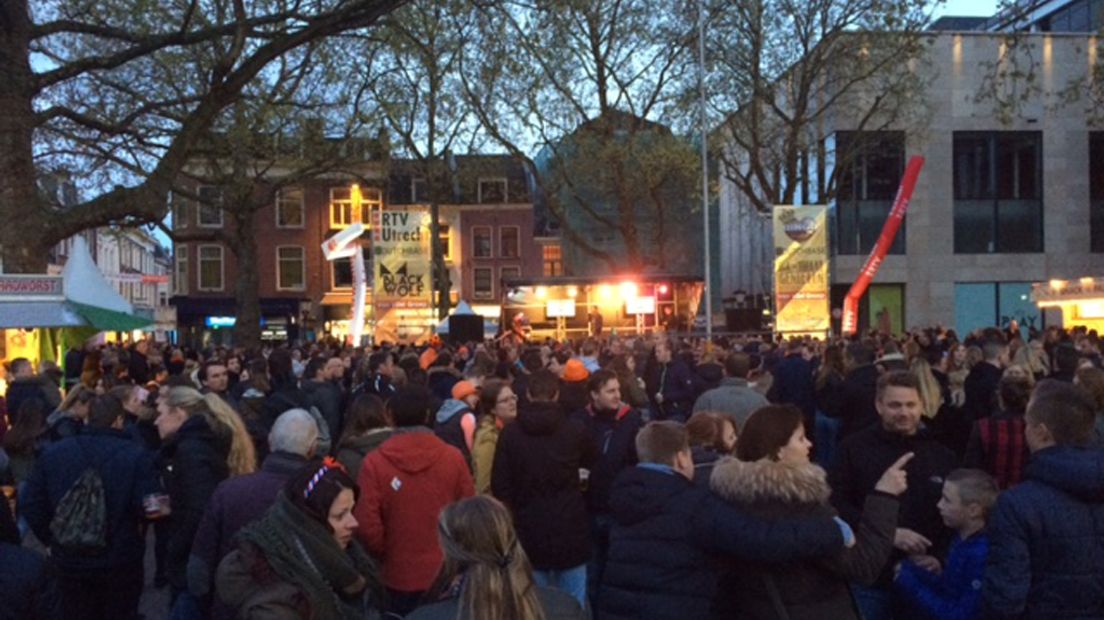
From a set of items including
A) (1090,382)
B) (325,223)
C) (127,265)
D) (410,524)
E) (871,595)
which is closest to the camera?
(871,595)

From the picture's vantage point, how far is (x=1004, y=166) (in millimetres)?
37750

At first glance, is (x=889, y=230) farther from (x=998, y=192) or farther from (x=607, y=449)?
(x=607, y=449)

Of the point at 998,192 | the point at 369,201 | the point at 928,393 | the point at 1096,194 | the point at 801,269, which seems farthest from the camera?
the point at 369,201

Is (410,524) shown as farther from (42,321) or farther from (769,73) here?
(769,73)

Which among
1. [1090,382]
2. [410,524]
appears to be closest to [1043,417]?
[1090,382]

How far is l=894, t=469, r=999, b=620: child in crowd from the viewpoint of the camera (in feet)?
14.7

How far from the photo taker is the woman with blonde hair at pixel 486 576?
118 inches

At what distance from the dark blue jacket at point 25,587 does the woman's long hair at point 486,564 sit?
1.40 m

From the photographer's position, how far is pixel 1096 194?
1495 inches

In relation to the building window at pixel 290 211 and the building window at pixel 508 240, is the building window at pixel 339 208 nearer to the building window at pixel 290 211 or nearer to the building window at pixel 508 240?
the building window at pixel 290 211

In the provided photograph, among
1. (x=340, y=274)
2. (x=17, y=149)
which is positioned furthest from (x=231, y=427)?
(x=340, y=274)

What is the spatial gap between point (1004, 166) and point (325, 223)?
29.4 metres

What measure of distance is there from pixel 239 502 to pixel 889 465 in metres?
2.87

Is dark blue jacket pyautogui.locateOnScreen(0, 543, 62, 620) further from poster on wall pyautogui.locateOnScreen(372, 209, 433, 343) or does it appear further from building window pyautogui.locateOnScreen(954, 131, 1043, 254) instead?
building window pyautogui.locateOnScreen(954, 131, 1043, 254)
